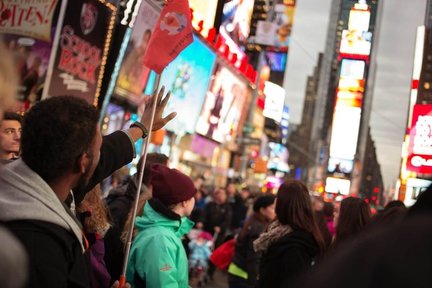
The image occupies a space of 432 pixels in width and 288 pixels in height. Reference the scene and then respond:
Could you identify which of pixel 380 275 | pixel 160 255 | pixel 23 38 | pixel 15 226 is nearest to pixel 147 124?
pixel 160 255

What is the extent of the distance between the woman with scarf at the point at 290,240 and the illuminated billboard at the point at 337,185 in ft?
206

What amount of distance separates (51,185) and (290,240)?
2742 mm

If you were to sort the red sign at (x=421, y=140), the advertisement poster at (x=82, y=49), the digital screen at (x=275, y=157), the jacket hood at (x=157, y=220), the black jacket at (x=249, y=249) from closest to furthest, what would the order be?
the jacket hood at (x=157, y=220)
the black jacket at (x=249, y=249)
the advertisement poster at (x=82, y=49)
the red sign at (x=421, y=140)
the digital screen at (x=275, y=157)

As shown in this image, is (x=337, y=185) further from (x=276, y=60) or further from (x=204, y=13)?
(x=204, y=13)

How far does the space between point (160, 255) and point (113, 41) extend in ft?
40.6

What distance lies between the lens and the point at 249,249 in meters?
7.97

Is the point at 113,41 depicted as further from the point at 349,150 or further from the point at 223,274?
the point at 349,150

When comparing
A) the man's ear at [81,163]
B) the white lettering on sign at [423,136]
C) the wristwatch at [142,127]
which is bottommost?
the man's ear at [81,163]

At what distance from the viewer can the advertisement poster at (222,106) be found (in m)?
23.4

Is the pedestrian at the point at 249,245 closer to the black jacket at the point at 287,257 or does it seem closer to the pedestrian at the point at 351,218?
the pedestrian at the point at 351,218

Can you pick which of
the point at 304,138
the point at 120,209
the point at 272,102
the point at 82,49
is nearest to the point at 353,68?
the point at 272,102

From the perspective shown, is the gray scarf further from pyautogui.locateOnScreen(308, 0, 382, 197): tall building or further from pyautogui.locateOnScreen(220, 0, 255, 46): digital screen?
pyautogui.locateOnScreen(308, 0, 382, 197): tall building

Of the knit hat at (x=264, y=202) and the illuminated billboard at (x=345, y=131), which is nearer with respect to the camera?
the knit hat at (x=264, y=202)

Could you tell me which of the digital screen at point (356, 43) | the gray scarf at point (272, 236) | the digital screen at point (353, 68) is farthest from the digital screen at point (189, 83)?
the digital screen at point (353, 68)
